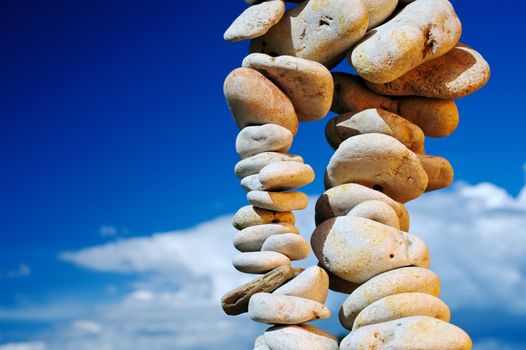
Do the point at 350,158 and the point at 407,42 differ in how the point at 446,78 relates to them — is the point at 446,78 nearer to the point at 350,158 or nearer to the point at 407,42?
the point at 407,42

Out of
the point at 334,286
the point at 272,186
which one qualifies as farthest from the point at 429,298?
the point at 272,186

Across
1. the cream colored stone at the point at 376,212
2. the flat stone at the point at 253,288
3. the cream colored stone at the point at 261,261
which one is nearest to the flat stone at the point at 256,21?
the cream colored stone at the point at 376,212

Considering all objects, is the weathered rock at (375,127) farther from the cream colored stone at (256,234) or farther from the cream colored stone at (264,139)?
the cream colored stone at (256,234)

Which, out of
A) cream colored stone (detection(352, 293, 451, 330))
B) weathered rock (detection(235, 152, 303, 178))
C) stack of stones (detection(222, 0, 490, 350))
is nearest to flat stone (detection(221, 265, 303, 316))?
stack of stones (detection(222, 0, 490, 350))

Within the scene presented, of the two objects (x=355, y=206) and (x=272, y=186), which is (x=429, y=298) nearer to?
(x=355, y=206)

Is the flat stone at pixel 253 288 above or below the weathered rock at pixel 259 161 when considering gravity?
below

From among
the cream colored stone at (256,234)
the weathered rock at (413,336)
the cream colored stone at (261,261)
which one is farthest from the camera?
the cream colored stone at (256,234)

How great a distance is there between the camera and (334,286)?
211 inches

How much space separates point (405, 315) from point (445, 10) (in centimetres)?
209

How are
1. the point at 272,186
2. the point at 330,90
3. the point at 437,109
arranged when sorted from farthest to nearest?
the point at 437,109 < the point at 330,90 < the point at 272,186

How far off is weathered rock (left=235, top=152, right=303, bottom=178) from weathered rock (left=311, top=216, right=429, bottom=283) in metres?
0.49

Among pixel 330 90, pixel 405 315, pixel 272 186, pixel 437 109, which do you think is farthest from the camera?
pixel 437 109

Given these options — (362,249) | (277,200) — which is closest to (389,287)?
(362,249)

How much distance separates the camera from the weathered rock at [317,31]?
206 inches
